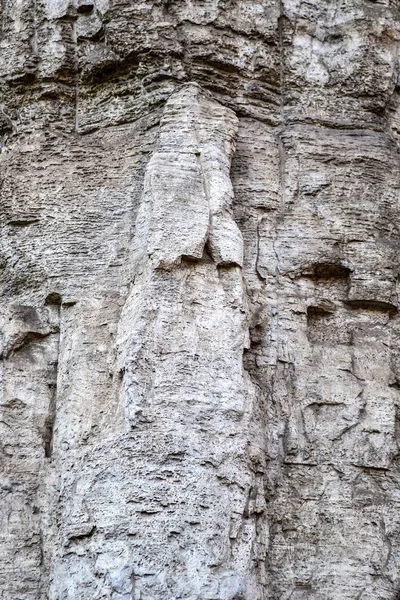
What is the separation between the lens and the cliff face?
119 inches

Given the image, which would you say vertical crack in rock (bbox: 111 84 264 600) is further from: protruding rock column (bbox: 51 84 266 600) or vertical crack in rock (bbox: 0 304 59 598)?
vertical crack in rock (bbox: 0 304 59 598)

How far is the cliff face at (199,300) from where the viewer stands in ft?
9.91

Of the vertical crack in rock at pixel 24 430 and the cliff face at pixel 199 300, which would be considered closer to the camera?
the cliff face at pixel 199 300

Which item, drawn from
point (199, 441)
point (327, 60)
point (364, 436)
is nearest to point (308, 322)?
point (364, 436)

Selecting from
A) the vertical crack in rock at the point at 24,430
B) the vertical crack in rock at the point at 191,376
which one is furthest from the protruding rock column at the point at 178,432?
the vertical crack in rock at the point at 24,430

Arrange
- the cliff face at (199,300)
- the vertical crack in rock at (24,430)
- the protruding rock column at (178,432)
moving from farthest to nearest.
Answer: the vertical crack in rock at (24,430)
the cliff face at (199,300)
the protruding rock column at (178,432)

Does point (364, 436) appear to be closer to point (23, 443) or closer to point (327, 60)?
point (23, 443)

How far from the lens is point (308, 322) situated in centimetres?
346

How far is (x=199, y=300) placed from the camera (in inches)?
127

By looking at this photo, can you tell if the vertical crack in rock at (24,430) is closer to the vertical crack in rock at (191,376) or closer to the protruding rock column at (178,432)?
the protruding rock column at (178,432)

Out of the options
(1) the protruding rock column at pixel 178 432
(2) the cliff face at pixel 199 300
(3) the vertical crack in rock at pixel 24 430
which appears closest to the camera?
(1) the protruding rock column at pixel 178 432

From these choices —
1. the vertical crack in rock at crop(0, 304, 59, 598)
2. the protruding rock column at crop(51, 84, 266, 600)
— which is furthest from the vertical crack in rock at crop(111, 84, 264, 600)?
the vertical crack in rock at crop(0, 304, 59, 598)

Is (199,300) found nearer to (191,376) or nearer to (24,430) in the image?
(191,376)

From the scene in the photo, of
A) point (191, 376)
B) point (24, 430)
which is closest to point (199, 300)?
point (191, 376)
